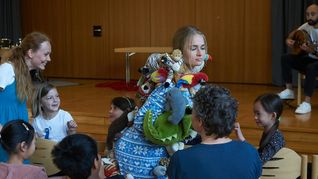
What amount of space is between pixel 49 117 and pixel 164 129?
1.25 m

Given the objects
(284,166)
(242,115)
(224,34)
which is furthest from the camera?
(224,34)

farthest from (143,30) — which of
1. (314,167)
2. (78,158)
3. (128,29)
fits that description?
(78,158)

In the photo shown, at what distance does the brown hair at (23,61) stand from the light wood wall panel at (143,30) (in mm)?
4799

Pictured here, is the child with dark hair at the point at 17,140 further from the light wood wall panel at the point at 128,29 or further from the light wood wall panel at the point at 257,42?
the light wood wall panel at the point at 128,29

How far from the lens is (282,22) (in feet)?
22.2

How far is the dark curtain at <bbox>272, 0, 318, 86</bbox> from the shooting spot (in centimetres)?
660

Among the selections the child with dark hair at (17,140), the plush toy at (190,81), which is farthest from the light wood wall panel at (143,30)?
the child with dark hair at (17,140)

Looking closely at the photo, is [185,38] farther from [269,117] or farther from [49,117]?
[49,117]

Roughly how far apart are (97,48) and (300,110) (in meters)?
4.41

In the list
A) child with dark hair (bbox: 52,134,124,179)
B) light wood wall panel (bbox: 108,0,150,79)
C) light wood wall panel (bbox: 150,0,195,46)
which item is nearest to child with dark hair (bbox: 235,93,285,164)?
child with dark hair (bbox: 52,134,124,179)

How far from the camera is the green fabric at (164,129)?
2225 millimetres

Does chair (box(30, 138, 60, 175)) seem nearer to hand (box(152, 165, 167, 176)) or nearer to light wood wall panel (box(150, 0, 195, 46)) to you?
hand (box(152, 165, 167, 176))

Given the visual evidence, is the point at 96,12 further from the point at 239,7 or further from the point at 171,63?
the point at 171,63

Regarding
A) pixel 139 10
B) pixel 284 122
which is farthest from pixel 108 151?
pixel 139 10
